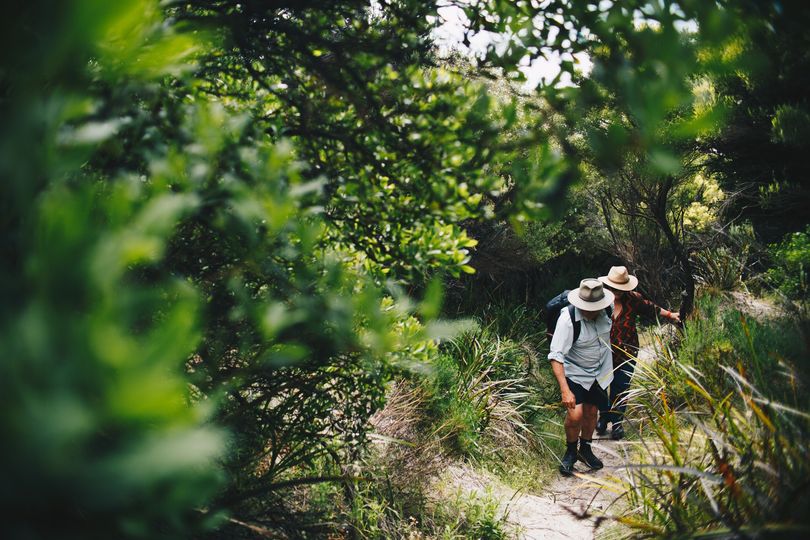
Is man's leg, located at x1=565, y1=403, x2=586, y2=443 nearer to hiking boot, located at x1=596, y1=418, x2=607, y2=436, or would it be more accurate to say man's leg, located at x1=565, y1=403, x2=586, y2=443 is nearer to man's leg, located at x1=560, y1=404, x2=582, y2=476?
man's leg, located at x1=560, y1=404, x2=582, y2=476

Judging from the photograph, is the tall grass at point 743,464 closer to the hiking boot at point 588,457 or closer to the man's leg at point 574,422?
the man's leg at point 574,422

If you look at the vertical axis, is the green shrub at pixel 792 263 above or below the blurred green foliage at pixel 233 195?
below

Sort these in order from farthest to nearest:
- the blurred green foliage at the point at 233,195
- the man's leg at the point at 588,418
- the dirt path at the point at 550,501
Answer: the man's leg at the point at 588,418 < the dirt path at the point at 550,501 < the blurred green foliage at the point at 233,195

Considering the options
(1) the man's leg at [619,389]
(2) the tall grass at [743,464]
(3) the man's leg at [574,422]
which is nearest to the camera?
→ (2) the tall grass at [743,464]

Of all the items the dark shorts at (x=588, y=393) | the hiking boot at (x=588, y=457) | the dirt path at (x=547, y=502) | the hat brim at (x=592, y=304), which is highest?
the hat brim at (x=592, y=304)

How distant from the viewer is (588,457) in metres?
4.95

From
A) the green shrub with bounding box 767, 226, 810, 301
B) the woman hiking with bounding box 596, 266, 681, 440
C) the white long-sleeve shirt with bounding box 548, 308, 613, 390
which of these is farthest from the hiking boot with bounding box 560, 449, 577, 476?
the green shrub with bounding box 767, 226, 810, 301

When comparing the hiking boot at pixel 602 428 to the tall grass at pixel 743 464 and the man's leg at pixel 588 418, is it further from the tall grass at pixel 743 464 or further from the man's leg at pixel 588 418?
the tall grass at pixel 743 464

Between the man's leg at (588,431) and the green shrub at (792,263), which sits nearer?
the man's leg at (588,431)

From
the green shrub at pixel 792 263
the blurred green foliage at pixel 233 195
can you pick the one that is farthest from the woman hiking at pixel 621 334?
the blurred green foliage at pixel 233 195

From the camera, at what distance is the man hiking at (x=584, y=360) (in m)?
4.77

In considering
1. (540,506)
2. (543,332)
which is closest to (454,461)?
(540,506)

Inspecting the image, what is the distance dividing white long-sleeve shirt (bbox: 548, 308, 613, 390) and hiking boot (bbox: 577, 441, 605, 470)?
0.62 m

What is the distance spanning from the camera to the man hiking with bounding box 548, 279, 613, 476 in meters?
4.77
